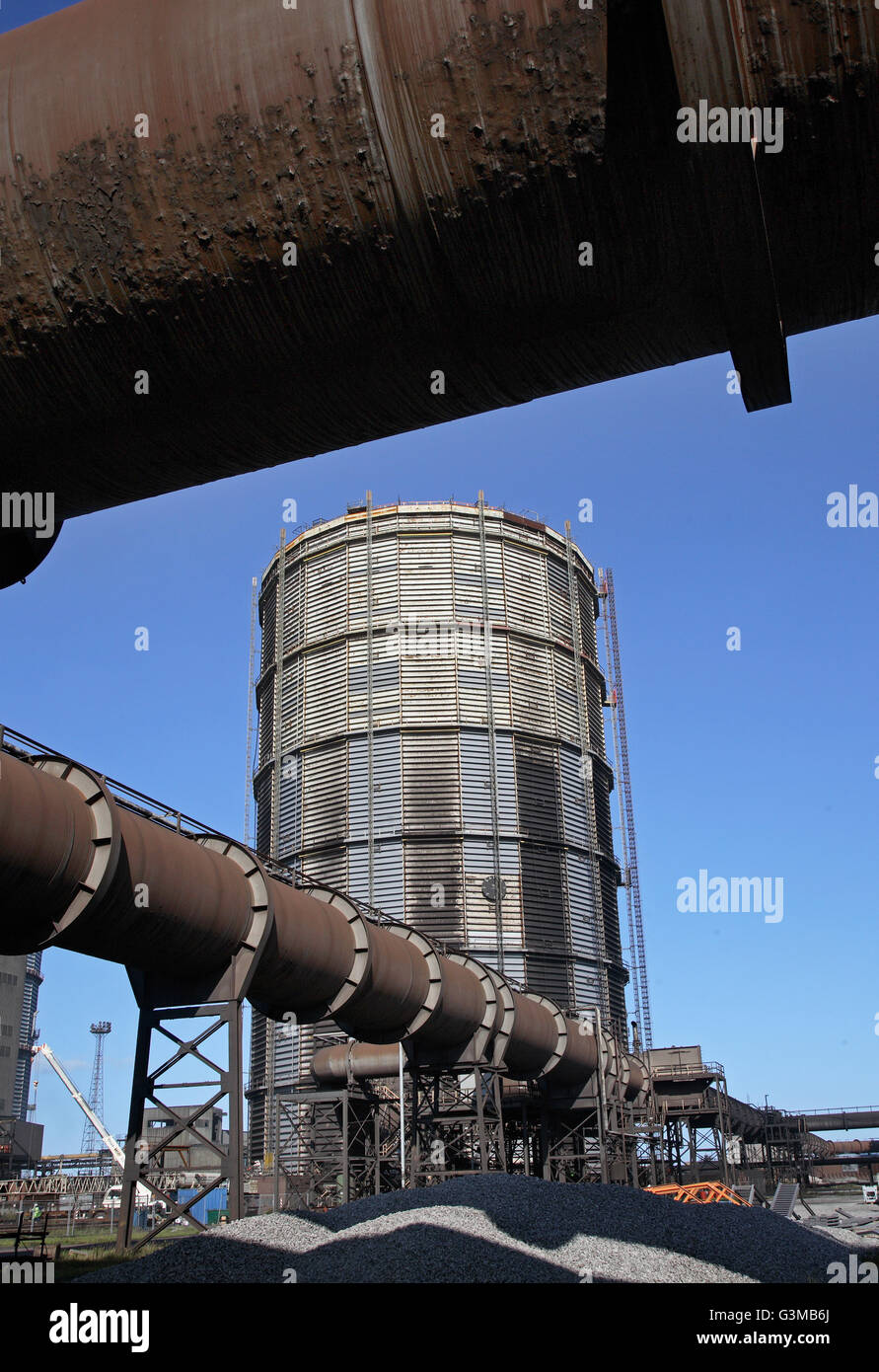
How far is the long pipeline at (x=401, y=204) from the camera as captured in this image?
5.07ft

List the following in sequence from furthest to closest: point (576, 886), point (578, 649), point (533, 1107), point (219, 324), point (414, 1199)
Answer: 1. point (578, 649)
2. point (576, 886)
3. point (533, 1107)
4. point (414, 1199)
5. point (219, 324)

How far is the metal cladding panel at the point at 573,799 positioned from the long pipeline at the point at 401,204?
3619 cm

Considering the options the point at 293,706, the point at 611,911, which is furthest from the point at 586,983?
the point at 293,706

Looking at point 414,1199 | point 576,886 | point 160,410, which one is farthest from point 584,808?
point 160,410

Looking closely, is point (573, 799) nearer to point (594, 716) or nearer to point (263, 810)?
point (594, 716)

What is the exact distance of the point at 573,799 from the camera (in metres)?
38.5

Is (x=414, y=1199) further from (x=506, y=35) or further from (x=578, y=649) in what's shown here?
(x=578, y=649)

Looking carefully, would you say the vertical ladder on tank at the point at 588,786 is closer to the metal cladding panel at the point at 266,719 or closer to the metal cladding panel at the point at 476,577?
the metal cladding panel at the point at 476,577

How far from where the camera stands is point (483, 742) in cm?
3653

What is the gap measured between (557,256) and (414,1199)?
15204 millimetres

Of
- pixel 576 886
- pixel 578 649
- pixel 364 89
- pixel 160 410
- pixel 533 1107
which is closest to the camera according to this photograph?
pixel 364 89

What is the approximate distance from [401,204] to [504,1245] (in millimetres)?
10891

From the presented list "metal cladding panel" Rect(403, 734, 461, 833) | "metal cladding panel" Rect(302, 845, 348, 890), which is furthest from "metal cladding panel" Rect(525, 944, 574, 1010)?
"metal cladding panel" Rect(302, 845, 348, 890)

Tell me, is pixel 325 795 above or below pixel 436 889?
above
